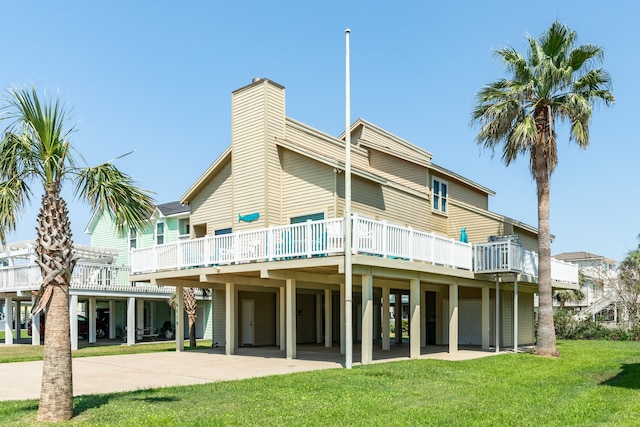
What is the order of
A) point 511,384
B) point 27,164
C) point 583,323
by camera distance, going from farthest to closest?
point 583,323, point 511,384, point 27,164

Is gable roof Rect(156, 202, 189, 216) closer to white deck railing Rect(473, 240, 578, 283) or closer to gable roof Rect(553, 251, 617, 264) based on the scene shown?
white deck railing Rect(473, 240, 578, 283)

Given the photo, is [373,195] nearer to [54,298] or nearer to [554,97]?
[554,97]

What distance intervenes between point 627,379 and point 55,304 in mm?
12884

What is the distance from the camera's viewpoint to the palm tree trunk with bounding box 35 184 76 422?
924 cm

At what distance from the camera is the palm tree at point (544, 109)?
2122 cm

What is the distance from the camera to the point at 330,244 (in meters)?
17.1

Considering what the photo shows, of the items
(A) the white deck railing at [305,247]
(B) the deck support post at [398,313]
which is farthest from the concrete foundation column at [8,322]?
(B) the deck support post at [398,313]

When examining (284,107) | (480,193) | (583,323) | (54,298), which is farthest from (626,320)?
(54,298)

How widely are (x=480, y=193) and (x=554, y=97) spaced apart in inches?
348

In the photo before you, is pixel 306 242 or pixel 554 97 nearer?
pixel 306 242

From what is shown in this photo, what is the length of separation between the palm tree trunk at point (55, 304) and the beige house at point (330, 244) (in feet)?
27.7

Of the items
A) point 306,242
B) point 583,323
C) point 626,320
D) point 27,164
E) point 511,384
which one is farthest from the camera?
point 626,320

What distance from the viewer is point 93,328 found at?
3127cm

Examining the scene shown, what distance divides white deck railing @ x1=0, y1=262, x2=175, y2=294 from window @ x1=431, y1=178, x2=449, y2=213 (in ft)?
48.7
